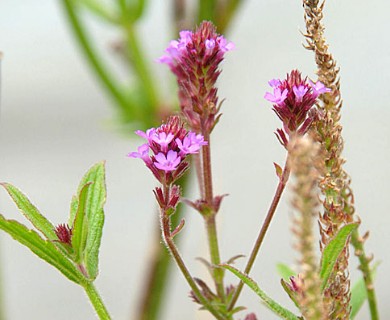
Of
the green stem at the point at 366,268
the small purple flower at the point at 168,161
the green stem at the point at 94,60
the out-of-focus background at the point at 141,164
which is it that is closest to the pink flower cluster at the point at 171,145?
the small purple flower at the point at 168,161

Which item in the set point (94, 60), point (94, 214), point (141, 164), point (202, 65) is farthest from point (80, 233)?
point (141, 164)

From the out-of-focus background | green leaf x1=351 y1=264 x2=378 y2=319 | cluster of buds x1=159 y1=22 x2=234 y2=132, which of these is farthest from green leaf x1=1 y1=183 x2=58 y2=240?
the out-of-focus background

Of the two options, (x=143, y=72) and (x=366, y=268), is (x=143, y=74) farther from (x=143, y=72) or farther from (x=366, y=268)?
(x=366, y=268)

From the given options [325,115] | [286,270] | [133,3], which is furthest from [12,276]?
[325,115]

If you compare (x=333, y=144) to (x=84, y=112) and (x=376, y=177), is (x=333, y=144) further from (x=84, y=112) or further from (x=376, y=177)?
(x=84, y=112)

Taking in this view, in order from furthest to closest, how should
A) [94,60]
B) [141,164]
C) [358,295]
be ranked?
1. [141,164]
2. [94,60]
3. [358,295]
